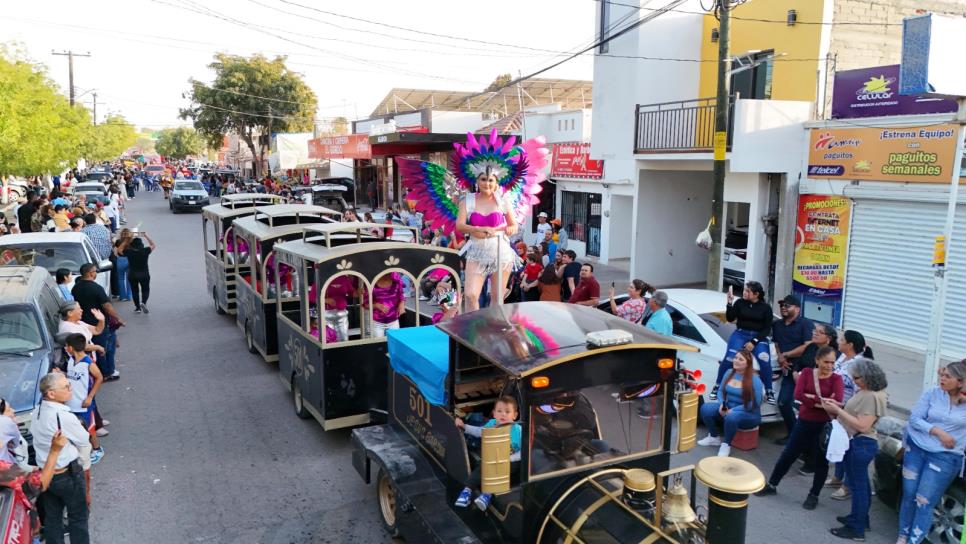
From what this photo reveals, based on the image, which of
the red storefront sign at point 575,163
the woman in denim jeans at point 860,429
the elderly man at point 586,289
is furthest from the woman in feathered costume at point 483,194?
the red storefront sign at point 575,163

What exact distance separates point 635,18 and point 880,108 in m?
6.32

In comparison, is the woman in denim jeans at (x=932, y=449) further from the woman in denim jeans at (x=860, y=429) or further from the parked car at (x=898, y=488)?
the woman in denim jeans at (x=860, y=429)

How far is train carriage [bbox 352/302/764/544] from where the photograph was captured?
3.68 meters

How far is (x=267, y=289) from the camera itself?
400 inches

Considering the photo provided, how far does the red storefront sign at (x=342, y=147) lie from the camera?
2931 centimetres

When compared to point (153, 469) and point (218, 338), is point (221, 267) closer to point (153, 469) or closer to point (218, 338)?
point (218, 338)

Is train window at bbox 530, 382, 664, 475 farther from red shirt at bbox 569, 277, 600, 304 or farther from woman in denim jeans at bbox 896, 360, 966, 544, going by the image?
red shirt at bbox 569, 277, 600, 304

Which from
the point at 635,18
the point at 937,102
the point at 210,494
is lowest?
the point at 210,494

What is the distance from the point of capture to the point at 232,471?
721 cm

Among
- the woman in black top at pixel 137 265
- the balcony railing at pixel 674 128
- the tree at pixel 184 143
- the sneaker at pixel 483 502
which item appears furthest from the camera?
the tree at pixel 184 143

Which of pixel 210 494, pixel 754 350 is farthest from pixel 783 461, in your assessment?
pixel 210 494

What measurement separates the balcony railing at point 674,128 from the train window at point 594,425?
10679mm

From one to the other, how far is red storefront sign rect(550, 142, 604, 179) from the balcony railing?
2997 mm

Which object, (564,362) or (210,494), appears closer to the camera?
(564,362)
